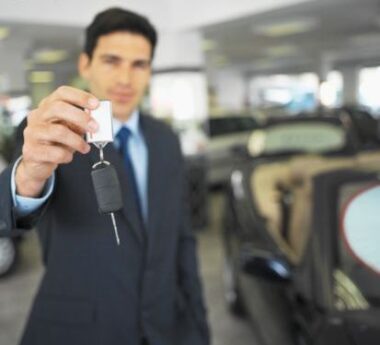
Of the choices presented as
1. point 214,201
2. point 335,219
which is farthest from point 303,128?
point 214,201

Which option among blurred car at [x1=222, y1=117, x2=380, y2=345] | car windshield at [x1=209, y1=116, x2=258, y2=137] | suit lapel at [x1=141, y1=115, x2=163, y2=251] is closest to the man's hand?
suit lapel at [x1=141, y1=115, x2=163, y2=251]

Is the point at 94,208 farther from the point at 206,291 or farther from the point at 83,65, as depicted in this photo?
the point at 206,291

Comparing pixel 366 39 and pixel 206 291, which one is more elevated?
pixel 366 39

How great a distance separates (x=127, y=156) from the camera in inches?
30.1

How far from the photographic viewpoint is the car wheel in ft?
2.08

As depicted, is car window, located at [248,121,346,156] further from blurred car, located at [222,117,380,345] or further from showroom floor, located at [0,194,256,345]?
showroom floor, located at [0,194,256,345]

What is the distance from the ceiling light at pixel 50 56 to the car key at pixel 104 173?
0.20 meters

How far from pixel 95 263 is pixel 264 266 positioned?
0.90 metres

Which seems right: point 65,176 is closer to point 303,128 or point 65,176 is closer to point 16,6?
point 16,6

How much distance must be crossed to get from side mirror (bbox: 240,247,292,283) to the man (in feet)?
2.07

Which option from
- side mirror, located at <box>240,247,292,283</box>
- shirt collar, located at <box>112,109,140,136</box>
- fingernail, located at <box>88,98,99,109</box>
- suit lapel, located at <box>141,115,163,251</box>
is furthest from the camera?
side mirror, located at <box>240,247,292,283</box>

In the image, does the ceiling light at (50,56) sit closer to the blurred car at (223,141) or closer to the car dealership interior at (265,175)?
the car dealership interior at (265,175)

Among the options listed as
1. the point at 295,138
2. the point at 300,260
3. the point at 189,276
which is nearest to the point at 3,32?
the point at 189,276

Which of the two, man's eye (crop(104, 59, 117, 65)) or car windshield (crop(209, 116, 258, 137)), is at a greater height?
man's eye (crop(104, 59, 117, 65))
